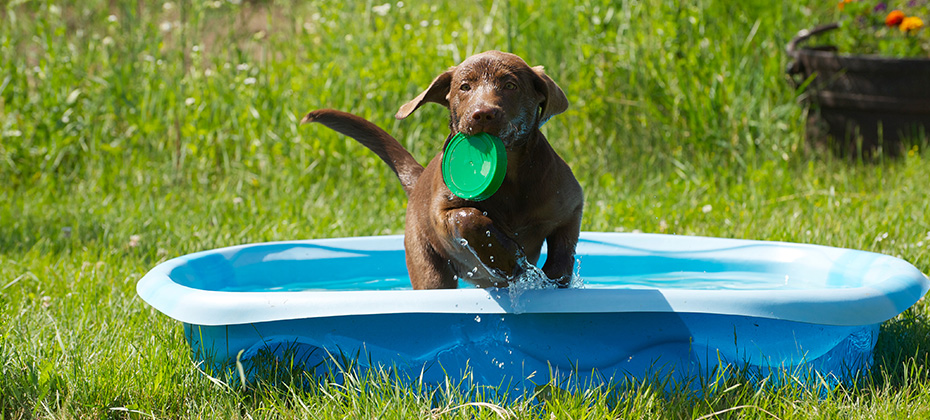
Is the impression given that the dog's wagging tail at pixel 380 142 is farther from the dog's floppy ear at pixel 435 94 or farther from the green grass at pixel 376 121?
the green grass at pixel 376 121

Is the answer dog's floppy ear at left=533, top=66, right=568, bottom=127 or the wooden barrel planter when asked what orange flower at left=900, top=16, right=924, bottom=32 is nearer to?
the wooden barrel planter

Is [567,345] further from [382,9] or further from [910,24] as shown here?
[910,24]

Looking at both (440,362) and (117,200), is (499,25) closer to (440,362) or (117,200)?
(117,200)

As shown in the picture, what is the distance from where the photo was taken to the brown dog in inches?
89.7

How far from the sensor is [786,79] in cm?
576

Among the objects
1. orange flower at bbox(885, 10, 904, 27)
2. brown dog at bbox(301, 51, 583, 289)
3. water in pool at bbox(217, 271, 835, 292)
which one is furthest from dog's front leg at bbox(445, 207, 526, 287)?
orange flower at bbox(885, 10, 904, 27)

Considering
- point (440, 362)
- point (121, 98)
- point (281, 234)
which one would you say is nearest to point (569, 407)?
point (440, 362)

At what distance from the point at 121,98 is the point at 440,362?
431 centimetres

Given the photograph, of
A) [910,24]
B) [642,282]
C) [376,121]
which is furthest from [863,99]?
[376,121]

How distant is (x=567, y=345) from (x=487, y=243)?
332 millimetres

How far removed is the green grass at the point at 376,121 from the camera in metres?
4.18

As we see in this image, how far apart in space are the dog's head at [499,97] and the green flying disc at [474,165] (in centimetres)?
3

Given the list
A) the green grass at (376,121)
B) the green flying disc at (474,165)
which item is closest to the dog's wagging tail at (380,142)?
the green flying disc at (474,165)

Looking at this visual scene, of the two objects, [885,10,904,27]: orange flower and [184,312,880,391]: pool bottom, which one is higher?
[885,10,904,27]: orange flower
